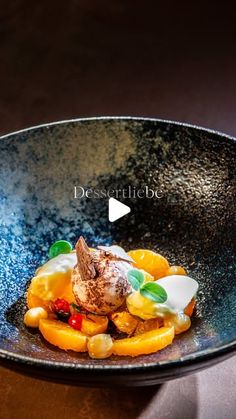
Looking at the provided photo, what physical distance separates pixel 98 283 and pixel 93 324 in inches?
3.8

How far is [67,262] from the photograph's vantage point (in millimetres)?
1527

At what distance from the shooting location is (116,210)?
183 cm

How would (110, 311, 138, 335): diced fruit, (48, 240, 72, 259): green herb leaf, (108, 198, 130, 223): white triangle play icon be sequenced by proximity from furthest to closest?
(108, 198, 130, 223): white triangle play icon
(48, 240, 72, 259): green herb leaf
(110, 311, 138, 335): diced fruit

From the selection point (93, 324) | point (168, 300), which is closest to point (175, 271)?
point (168, 300)

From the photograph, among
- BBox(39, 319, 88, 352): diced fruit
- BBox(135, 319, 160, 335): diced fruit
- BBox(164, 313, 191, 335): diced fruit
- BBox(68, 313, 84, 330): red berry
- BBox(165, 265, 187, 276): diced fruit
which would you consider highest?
BBox(165, 265, 187, 276): diced fruit

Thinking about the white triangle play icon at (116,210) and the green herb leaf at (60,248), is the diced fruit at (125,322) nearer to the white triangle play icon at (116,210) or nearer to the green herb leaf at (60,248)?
the green herb leaf at (60,248)

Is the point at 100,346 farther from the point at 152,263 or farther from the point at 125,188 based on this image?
the point at 125,188

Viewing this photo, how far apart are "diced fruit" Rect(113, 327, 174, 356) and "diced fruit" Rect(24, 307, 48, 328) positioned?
0.20 m

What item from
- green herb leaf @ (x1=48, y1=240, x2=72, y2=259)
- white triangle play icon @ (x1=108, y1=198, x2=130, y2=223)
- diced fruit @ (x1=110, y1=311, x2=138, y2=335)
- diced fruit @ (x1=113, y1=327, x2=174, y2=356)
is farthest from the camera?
white triangle play icon @ (x1=108, y1=198, x2=130, y2=223)

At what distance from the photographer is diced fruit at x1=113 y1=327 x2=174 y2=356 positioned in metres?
1.31

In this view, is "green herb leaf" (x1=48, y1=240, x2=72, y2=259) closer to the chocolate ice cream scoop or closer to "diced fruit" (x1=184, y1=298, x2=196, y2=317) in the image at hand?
the chocolate ice cream scoop

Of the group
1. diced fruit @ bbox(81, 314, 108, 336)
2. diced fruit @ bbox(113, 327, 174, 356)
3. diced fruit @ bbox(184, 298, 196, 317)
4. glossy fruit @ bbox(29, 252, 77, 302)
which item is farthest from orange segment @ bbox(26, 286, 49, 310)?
diced fruit @ bbox(184, 298, 196, 317)


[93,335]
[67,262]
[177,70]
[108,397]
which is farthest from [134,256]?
[177,70]

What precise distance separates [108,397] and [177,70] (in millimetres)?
1632
